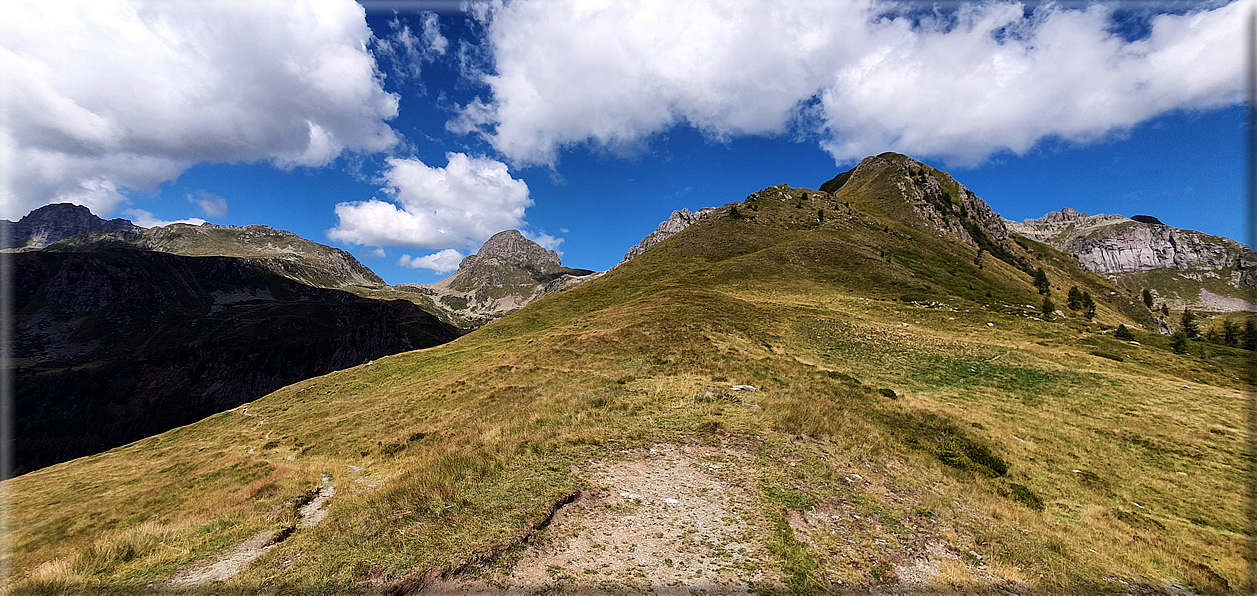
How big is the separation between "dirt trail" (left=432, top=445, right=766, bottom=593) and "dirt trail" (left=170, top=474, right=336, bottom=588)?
573 cm

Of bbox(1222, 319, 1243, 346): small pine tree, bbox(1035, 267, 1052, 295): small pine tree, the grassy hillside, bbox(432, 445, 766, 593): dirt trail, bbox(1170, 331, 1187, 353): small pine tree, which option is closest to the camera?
bbox(432, 445, 766, 593): dirt trail

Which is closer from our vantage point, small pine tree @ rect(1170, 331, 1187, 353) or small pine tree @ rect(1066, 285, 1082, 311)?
small pine tree @ rect(1170, 331, 1187, 353)

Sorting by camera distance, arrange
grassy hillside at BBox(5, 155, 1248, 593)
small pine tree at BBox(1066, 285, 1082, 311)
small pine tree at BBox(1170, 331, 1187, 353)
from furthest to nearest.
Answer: small pine tree at BBox(1066, 285, 1082, 311), small pine tree at BBox(1170, 331, 1187, 353), grassy hillside at BBox(5, 155, 1248, 593)

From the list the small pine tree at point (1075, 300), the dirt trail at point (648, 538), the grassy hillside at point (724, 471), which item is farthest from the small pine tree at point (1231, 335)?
the dirt trail at point (648, 538)

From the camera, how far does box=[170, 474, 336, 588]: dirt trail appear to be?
9367mm

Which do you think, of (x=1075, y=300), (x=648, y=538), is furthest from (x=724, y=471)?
(x=1075, y=300)

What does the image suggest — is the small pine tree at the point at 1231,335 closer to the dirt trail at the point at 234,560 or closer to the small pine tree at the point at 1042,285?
the small pine tree at the point at 1042,285

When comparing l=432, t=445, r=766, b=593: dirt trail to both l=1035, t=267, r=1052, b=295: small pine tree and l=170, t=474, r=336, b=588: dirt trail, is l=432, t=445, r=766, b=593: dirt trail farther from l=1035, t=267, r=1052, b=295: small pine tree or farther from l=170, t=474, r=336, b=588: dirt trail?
l=1035, t=267, r=1052, b=295: small pine tree

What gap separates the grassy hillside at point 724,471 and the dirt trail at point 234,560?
200 mm

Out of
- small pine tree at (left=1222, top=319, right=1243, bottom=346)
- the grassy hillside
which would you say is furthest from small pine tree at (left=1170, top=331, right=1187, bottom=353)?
small pine tree at (left=1222, top=319, right=1243, bottom=346)

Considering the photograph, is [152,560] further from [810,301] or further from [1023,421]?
[810,301]

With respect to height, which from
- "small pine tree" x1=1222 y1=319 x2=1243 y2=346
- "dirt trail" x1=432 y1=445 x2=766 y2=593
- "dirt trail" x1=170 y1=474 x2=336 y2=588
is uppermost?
"small pine tree" x1=1222 y1=319 x2=1243 y2=346

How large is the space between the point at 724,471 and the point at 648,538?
4.52m

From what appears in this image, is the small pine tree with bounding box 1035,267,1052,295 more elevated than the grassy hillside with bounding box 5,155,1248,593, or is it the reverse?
the small pine tree with bounding box 1035,267,1052,295
